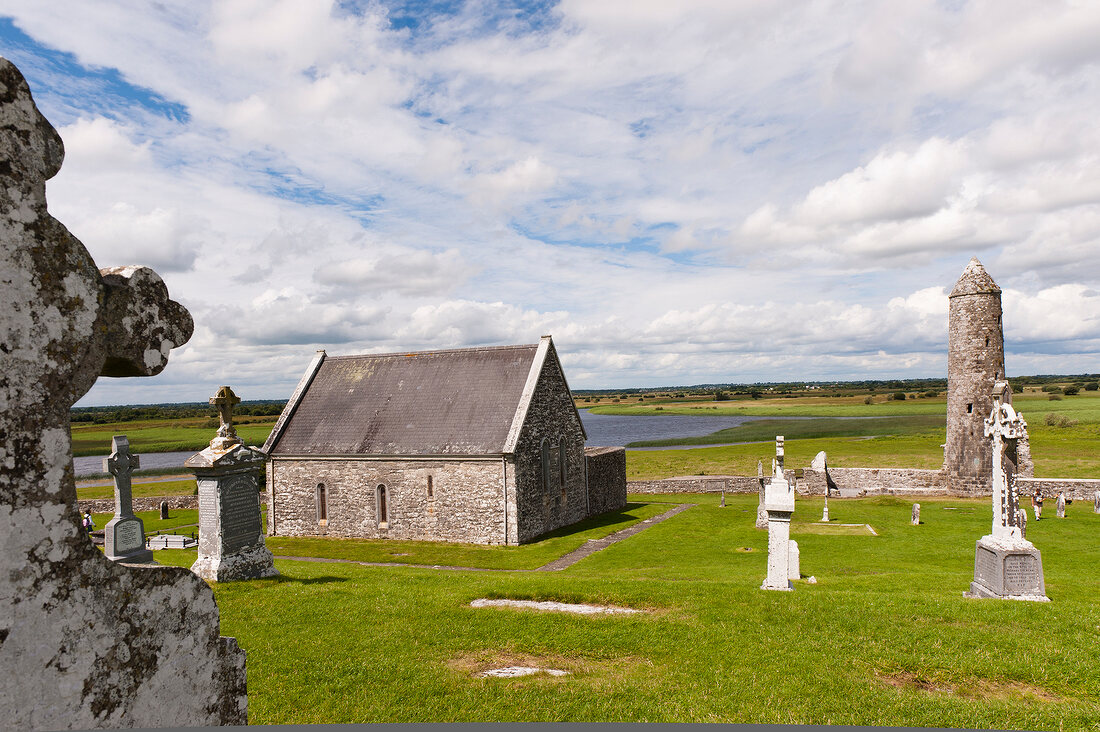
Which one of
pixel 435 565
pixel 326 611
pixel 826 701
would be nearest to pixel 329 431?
pixel 435 565

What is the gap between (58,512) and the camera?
2.25 metres

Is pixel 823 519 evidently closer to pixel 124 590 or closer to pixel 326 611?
pixel 326 611

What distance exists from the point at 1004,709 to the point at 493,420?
22165 millimetres

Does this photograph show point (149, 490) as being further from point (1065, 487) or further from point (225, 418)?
point (1065, 487)

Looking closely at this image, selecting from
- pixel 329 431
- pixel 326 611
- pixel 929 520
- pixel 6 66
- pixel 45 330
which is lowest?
pixel 929 520

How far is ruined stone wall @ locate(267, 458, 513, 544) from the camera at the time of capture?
26.9 meters

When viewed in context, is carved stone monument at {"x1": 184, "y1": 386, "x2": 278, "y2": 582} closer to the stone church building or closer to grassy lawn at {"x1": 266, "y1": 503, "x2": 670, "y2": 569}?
grassy lawn at {"x1": 266, "y1": 503, "x2": 670, "y2": 569}

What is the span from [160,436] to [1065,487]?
12918 centimetres

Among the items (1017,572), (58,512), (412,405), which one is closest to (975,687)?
(1017,572)

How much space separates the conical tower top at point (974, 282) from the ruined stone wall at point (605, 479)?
2103 centimetres

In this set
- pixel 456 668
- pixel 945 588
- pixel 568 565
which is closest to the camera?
pixel 456 668

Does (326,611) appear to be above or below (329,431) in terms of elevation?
below

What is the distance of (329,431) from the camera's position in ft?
99.8

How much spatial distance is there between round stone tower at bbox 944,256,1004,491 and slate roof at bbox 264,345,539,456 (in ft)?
80.1
